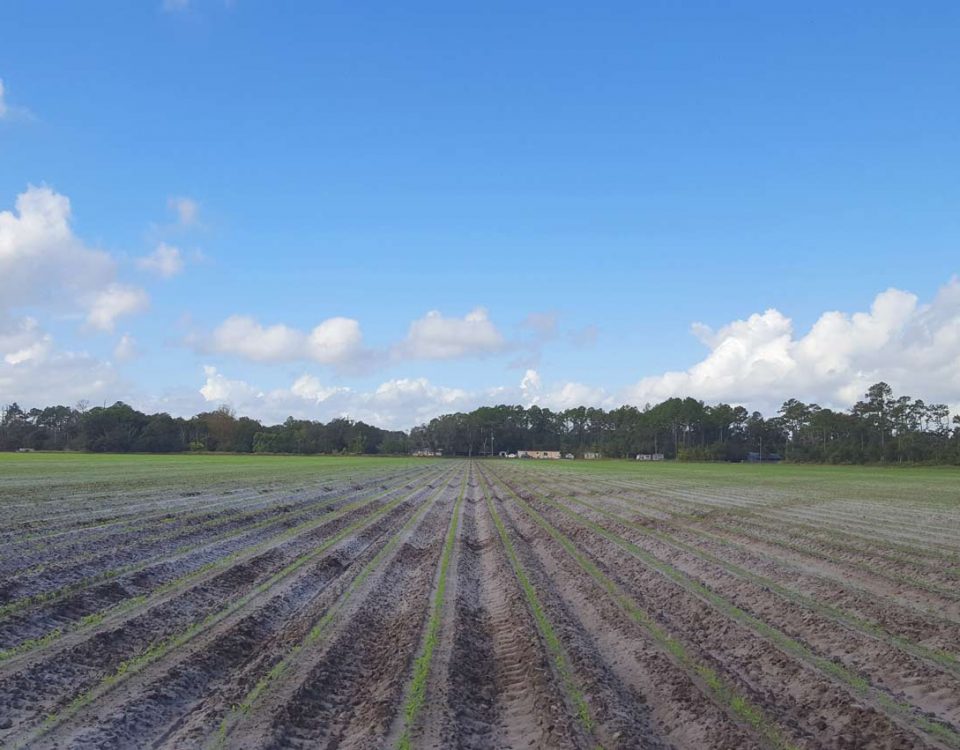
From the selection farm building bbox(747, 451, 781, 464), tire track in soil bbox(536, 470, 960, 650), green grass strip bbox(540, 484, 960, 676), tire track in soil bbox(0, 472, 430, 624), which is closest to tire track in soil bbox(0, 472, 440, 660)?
tire track in soil bbox(0, 472, 430, 624)

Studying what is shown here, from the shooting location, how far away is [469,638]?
9.47 meters

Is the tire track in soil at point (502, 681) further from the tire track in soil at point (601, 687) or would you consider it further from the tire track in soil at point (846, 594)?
the tire track in soil at point (846, 594)

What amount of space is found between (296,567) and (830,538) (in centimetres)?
1395

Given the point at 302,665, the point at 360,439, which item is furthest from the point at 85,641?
the point at 360,439

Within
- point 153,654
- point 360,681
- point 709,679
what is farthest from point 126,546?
point 709,679

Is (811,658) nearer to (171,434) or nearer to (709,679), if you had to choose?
(709,679)

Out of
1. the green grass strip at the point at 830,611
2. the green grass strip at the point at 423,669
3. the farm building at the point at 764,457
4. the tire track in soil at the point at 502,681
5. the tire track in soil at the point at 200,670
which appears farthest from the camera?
the farm building at the point at 764,457

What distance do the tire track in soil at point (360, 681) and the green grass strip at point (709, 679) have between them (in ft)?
10.3

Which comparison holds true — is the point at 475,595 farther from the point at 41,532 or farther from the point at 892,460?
the point at 892,460

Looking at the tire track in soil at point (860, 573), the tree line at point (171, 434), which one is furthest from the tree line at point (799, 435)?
the tire track in soil at point (860, 573)

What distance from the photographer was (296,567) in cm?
1445

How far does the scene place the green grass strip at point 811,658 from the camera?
22.2 feet

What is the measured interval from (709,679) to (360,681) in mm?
3752

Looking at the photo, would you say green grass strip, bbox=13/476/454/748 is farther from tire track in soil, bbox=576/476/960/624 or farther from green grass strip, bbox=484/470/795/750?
tire track in soil, bbox=576/476/960/624
